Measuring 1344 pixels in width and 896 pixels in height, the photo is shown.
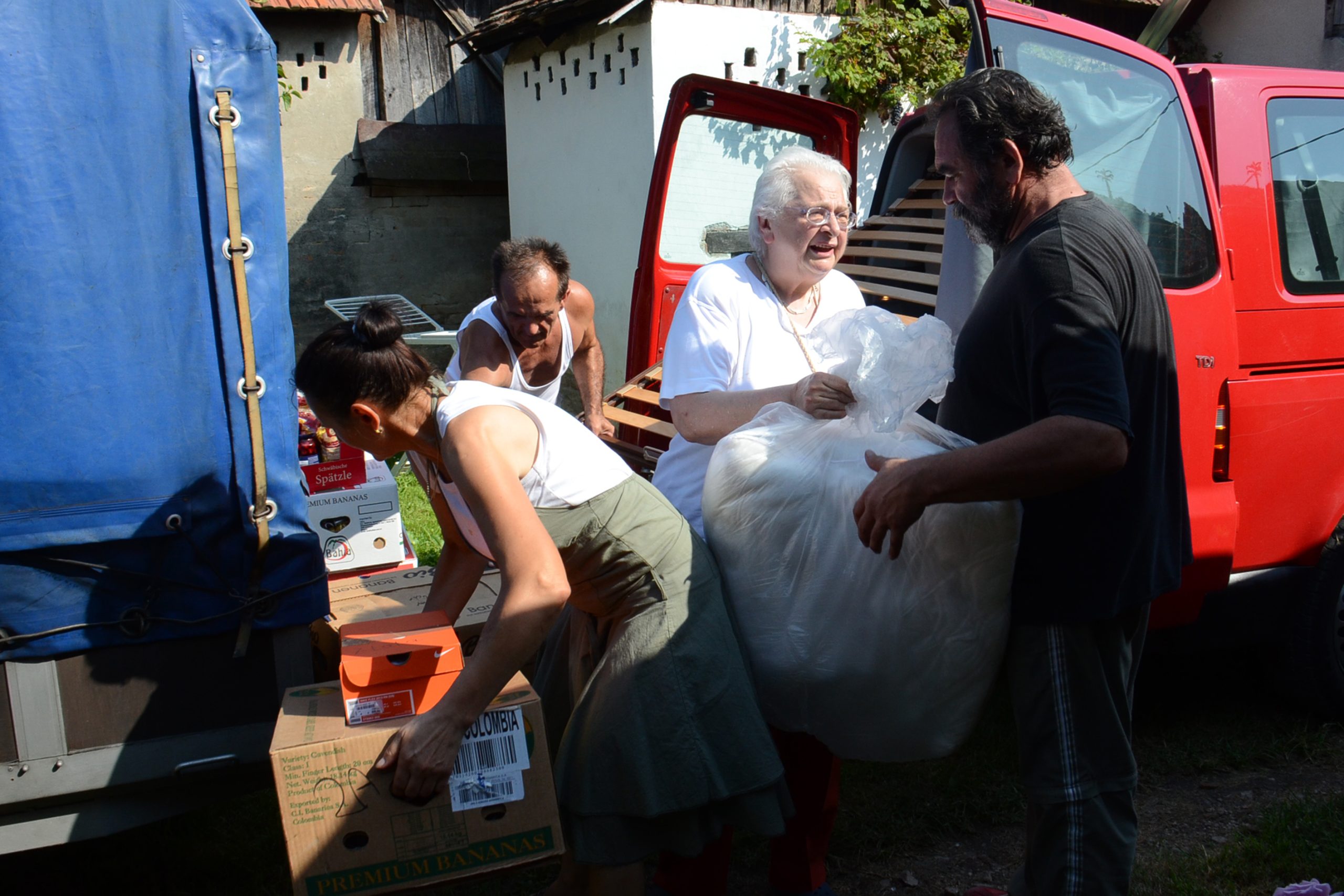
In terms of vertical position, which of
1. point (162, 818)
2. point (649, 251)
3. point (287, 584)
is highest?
point (649, 251)

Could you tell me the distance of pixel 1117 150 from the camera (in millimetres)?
3045

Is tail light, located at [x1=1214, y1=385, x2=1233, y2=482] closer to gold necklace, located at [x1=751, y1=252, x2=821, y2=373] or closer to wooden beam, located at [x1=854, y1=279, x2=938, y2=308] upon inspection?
wooden beam, located at [x1=854, y1=279, x2=938, y2=308]

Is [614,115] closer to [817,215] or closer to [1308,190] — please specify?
[1308,190]

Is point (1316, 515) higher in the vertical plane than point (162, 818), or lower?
higher

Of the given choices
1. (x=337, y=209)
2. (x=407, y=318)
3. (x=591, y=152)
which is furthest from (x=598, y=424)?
(x=337, y=209)

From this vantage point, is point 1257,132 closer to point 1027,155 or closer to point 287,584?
point 1027,155

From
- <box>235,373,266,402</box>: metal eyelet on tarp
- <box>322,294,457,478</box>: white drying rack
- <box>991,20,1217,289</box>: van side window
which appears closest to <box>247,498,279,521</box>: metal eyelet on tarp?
<box>235,373,266,402</box>: metal eyelet on tarp

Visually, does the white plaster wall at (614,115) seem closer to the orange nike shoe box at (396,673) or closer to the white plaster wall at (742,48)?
the white plaster wall at (742,48)

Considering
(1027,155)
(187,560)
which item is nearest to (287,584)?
(187,560)

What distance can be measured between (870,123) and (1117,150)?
520cm

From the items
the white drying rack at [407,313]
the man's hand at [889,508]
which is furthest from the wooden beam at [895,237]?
the white drying rack at [407,313]

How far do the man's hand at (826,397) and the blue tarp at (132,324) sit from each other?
43.4 inches

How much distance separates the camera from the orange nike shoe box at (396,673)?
1810 mm

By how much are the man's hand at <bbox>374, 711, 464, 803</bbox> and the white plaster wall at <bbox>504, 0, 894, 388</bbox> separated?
5.46 metres
